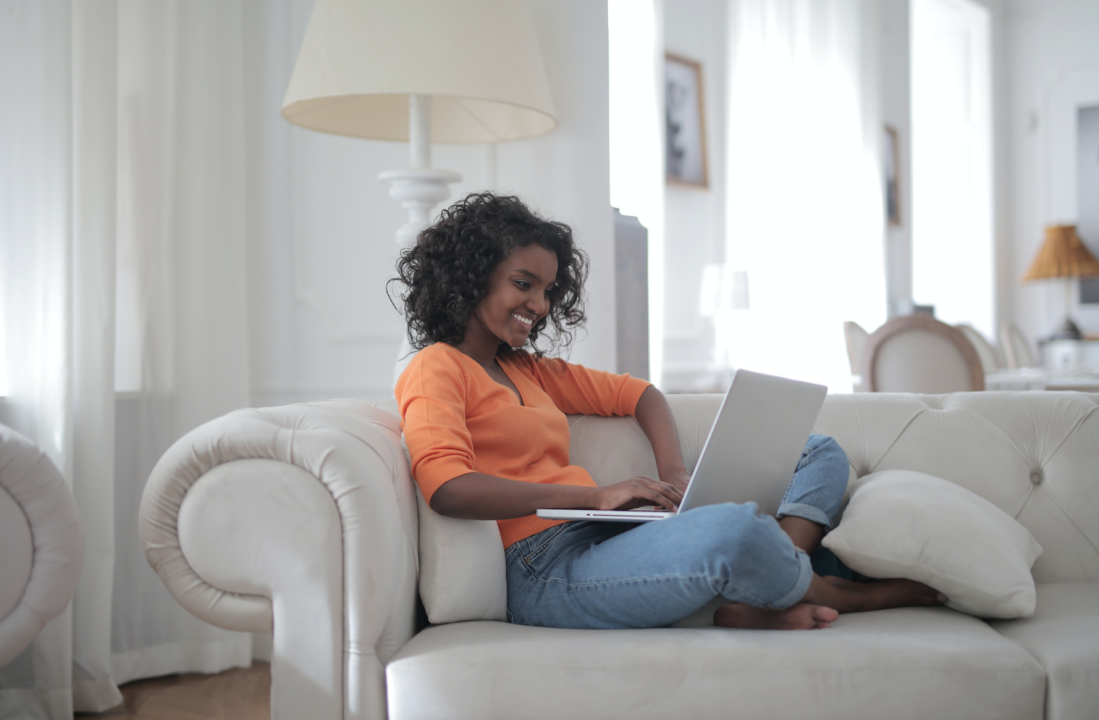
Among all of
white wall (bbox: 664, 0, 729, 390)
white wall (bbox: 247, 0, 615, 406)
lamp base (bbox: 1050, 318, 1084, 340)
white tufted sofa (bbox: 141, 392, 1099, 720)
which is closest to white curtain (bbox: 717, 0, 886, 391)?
white wall (bbox: 664, 0, 729, 390)

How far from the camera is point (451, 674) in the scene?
1.08 meters

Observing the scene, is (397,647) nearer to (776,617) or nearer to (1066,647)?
Result: (776,617)

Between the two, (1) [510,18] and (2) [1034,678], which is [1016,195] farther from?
(2) [1034,678]

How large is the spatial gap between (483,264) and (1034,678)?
0.99 meters

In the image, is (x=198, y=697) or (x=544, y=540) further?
(x=198, y=697)

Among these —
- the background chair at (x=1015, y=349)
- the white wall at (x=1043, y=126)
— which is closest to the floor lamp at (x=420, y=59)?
the background chair at (x=1015, y=349)

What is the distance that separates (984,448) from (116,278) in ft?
6.16

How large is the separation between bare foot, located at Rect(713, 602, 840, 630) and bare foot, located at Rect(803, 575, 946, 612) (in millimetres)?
52

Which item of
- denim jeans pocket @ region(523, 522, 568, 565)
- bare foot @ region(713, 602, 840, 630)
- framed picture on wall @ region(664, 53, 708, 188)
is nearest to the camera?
bare foot @ region(713, 602, 840, 630)

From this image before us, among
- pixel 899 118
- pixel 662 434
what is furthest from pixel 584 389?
pixel 899 118

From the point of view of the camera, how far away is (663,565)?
1152mm

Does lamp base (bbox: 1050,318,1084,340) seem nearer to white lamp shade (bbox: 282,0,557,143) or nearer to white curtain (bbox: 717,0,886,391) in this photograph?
white curtain (bbox: 717,0,886,391)

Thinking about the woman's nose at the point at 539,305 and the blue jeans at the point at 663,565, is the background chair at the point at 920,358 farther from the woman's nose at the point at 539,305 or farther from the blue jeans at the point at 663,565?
the woman's nose at the point at 539,305

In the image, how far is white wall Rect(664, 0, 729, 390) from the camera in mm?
3791
